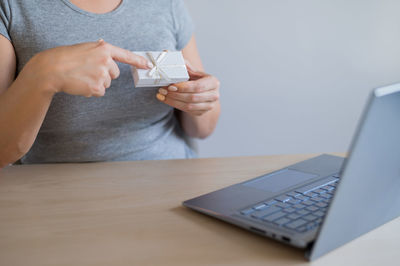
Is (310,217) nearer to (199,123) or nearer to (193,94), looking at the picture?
(193,94)

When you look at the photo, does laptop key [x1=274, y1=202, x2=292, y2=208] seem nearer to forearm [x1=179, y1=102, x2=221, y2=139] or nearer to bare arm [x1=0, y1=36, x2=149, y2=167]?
bare arm [x1=0, y1=36, x2=149, y2=167]

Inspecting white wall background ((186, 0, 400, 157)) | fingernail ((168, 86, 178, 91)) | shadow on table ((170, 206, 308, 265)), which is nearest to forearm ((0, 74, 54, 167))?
fingernail ((168, 86, 178, 91))

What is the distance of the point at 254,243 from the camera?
0.56m

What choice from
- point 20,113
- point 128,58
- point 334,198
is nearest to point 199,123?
point 128,58

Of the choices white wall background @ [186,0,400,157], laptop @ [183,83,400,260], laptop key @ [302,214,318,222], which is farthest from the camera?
white wall background @ [186,0,400,157]

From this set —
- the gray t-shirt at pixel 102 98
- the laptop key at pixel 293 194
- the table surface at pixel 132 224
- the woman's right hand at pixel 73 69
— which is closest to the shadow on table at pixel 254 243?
the table surface at pixel 132 224

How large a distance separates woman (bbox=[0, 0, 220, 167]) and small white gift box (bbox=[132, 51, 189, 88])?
0.02 metres

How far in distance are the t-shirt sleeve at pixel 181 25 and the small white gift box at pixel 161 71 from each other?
24 cm

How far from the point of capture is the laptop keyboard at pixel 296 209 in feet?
1.85

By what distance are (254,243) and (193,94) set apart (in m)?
0.43

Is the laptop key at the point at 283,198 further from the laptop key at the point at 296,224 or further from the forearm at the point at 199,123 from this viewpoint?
the forearm at the point at 199,123

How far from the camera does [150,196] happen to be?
726mm

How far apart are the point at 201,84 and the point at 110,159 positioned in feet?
0.94

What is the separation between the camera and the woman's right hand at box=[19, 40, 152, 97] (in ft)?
2.52
